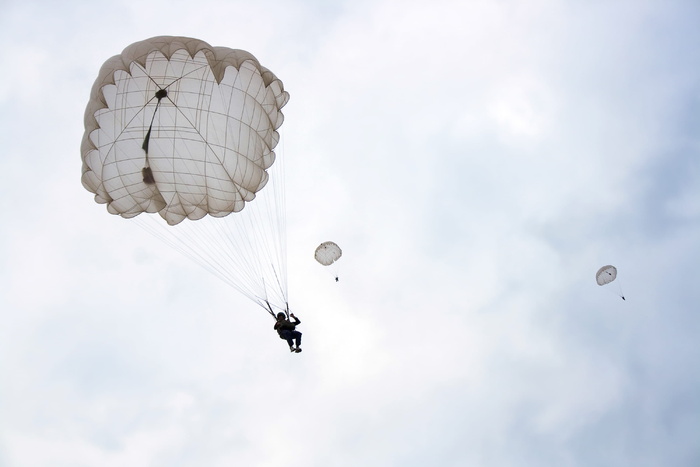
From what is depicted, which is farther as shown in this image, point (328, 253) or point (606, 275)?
point (606, 275)

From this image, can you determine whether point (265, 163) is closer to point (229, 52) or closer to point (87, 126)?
point (229, 52)

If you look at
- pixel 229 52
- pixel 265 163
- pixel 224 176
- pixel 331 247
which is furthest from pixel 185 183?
pixel 331 247

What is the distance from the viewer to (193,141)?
64.7 ft

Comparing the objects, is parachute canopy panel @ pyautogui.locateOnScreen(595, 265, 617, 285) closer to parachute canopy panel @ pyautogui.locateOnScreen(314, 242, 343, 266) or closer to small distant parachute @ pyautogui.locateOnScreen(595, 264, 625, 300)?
small distant parachute @ pyautogui.locateOnScreen(595, 264, 625, 300)

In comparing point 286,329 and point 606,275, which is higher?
point 606,275

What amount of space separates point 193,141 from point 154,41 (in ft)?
11.5

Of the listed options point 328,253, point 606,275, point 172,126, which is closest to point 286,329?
point 328,253

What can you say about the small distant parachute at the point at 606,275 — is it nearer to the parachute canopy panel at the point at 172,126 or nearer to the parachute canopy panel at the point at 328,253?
the parachute canopy panel at the point at 328,253

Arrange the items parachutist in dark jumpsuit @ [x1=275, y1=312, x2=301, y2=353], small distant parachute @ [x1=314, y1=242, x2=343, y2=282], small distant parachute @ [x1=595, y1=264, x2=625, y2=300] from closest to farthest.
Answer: parachutist in dark jumpsuit @ [x1=275, y1=312, x2=301, y2=353] < small distant parachute @ [x1=314, y1=242, x2=343, y2=282] < small distant parachute @ [x1=595, y1=264, x2=625, y2=300]

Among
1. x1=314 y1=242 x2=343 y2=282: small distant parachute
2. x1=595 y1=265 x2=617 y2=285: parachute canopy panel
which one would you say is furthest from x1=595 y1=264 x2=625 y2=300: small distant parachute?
x1=314 y1=242 x2=343 y2=282: small distant parachute

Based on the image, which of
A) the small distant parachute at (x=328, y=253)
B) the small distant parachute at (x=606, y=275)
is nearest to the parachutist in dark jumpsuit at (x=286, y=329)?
the small distant parachute at (x=328, y=253)

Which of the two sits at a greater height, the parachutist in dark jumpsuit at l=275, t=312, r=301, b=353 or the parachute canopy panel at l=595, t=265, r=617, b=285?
the parachute canopy panel at l=595, t=265, r=617, b=285

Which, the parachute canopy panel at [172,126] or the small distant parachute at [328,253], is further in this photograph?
the small distant parachute at [328,253]

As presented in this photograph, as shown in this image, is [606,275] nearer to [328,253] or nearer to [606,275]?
[606,275]
